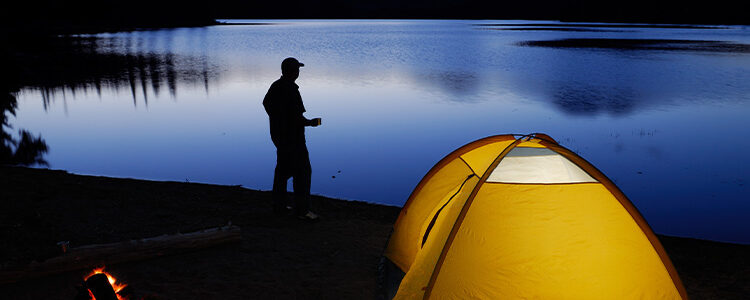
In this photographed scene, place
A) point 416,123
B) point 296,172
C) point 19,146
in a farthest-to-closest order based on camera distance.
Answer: point 416,123, point 19,146, point 296,172

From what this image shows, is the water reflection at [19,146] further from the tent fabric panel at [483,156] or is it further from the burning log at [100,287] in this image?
the tent fabric panel at [483,156]

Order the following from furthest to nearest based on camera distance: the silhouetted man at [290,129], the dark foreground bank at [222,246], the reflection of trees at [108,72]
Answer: the reflection of trees at [108,72]
the silhouetted man at [290,129]
the dark foreground bank at [222,246]

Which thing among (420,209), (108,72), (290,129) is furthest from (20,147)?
(108,72)

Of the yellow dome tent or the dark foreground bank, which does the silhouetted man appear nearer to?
the dark foreground bank

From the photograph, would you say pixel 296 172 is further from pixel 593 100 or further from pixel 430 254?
pixel 593 100

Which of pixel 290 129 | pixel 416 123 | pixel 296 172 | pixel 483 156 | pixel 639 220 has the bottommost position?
pixel 416 123

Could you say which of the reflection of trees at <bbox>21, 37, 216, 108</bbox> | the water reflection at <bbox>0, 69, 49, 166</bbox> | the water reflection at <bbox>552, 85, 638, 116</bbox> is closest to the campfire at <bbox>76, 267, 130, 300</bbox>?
the water reflection at <bbox>0, 69, 49, 166</bbox>

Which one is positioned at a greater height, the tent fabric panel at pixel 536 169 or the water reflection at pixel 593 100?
the tent fabric panel at pixel 536 169

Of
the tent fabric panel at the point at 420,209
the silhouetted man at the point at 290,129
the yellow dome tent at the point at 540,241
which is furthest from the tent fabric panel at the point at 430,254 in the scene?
the silhouetted man at the point at 290,129

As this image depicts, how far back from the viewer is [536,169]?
4.78 m

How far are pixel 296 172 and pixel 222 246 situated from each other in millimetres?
1416

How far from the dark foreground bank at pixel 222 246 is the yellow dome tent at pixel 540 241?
1.31 meters

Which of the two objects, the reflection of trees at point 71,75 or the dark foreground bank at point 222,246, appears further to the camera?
the reflection of trees at point 71,75

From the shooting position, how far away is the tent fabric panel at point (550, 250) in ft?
14.5
